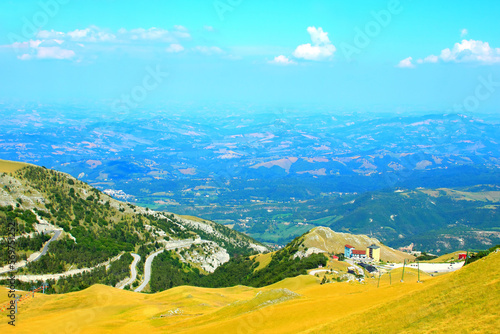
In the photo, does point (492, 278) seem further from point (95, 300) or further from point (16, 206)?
point (16, 206)

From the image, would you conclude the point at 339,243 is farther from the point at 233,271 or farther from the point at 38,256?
the point at 38,256

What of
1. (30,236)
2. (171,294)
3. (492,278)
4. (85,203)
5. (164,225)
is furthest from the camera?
(164,225)

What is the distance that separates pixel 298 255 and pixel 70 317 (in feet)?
255

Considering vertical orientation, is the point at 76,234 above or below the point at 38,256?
above

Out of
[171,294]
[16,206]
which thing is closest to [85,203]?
[16,206]

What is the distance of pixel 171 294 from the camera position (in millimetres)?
68375

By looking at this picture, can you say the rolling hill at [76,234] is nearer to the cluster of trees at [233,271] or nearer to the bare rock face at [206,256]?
the bare rock face at [206,256]

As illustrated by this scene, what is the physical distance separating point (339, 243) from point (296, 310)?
9255 centimetres

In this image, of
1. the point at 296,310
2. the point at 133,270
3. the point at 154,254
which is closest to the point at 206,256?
the point at 154,254

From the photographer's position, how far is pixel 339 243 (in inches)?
5202

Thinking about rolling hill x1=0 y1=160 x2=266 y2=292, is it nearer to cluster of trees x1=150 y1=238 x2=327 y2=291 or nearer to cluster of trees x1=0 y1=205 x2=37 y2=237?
cluster of trees x1=0 y1=205 x2=37 y2=237

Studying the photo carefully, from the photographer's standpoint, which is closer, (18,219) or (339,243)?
(18,219)

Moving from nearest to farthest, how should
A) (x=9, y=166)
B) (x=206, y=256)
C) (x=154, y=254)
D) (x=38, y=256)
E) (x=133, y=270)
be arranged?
(x=38, y=256), (x=133, y=270), (x=154, y=254), (x=9, y=166), (x=206, y=256)

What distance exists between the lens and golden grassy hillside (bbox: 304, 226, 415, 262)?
4764 inches
